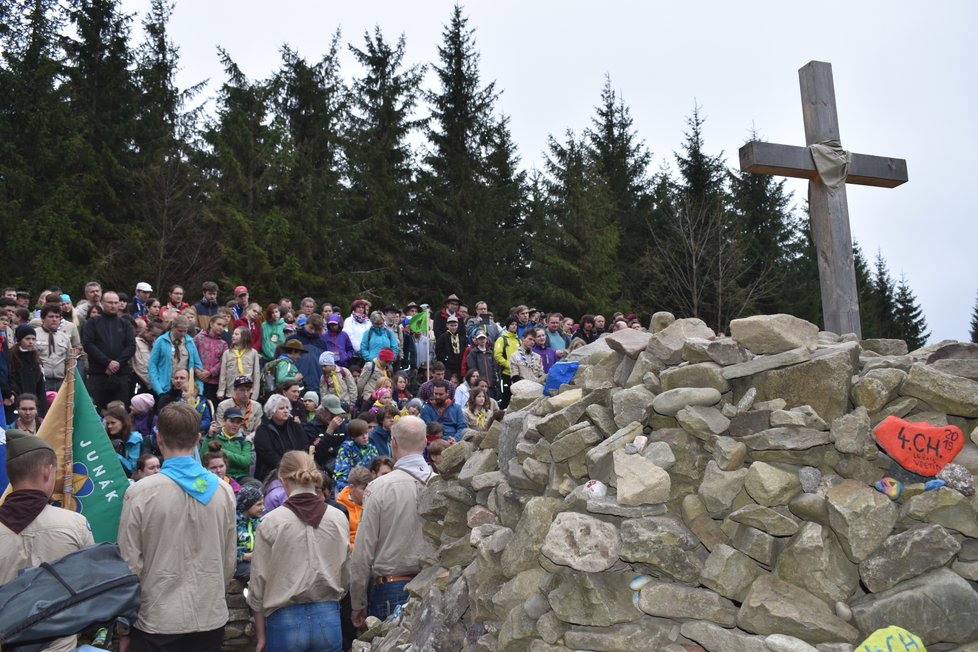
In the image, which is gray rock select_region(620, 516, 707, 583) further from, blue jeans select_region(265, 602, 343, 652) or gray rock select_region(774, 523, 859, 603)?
blue jeans select_region(265, 602, 343, 652)

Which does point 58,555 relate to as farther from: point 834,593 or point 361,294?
point 361,294

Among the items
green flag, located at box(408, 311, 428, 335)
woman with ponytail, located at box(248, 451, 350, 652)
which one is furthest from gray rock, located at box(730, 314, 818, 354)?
green flag, located at box(408, 311, 428, 335)

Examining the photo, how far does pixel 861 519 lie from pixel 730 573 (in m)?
0.72

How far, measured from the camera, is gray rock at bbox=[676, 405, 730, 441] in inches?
189

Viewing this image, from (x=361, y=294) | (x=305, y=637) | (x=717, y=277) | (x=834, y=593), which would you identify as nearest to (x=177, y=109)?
(x=361, y=294)

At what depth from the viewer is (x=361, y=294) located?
26.5 m

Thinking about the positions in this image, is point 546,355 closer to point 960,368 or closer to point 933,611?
point 960,368

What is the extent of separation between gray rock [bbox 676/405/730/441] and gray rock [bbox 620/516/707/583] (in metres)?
0.57

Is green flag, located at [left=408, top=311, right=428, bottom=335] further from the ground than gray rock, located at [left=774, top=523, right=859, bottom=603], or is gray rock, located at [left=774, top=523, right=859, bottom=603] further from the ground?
green flag, located at [left=408, top=311, right=428, bottom=335]

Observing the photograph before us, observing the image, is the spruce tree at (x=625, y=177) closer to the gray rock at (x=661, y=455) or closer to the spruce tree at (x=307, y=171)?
the spruce tree at (x=307, y=171)

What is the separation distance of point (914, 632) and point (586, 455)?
2.01m

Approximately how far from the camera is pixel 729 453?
4.63 m

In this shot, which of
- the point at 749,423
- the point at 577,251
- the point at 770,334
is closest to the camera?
the point at 749,423

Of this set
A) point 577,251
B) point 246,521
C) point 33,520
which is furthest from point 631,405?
point 577,251
